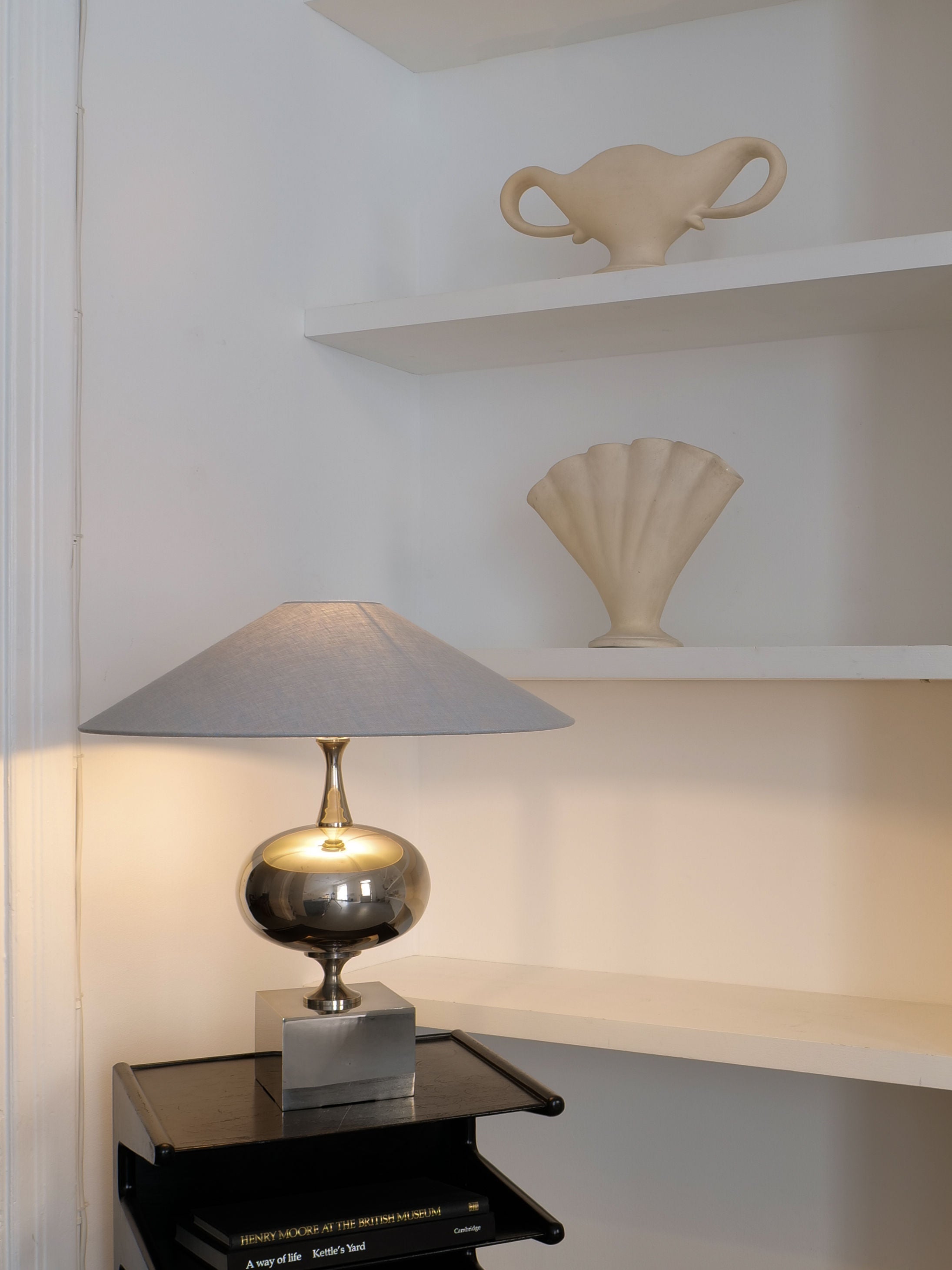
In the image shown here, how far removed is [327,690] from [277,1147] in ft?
1.61

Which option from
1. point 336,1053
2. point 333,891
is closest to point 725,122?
point 333,891

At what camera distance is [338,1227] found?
44.1 inches

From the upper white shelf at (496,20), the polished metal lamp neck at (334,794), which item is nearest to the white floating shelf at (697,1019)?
the polished metal lamp neck at (334,794)

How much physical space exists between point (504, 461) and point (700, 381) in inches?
13.1

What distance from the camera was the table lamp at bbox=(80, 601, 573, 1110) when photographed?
1084 millimetres

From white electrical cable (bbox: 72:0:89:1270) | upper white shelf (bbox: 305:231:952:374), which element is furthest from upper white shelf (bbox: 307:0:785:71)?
white electrical cable (bbox: 72:0:89:1270)

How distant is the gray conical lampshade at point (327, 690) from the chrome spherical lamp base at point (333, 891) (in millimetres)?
105

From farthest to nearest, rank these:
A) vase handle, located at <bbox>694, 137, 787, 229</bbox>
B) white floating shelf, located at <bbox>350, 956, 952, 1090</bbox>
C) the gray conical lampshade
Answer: vase handle, located at <bbox>694, 137, 787, 229</bbox> → white floating shelf, located at <bbox>350, 956, 952, 1090</bbox> → the gray conical lampshade

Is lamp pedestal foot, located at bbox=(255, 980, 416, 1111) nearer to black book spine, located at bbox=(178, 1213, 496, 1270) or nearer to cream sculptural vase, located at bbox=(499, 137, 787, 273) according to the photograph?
black book spine, located at bbox=(178, 1213, 496, 1270)

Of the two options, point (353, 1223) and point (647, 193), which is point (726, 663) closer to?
point (647, 193)

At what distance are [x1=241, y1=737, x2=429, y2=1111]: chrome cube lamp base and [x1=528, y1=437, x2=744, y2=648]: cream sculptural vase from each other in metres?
0.51

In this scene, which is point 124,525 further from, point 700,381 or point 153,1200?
point 700,381

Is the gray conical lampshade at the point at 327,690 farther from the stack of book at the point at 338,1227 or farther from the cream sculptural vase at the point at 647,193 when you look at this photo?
the cream sculptural vase at the point at 647,193

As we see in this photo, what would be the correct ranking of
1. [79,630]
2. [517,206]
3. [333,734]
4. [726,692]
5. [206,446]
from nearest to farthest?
[333,734], [79,630], [206,446], [517,206], [726,692]
